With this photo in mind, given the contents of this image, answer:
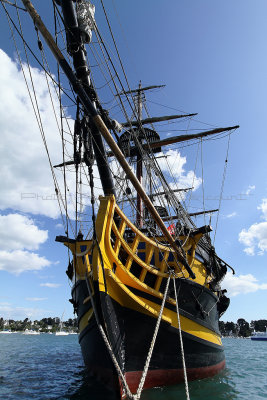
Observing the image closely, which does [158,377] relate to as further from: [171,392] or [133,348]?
[133,348]

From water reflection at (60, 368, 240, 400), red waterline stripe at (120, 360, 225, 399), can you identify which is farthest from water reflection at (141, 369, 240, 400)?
red waterline stripe at (120, 360, 225, 399)

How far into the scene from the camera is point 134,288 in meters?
6.84

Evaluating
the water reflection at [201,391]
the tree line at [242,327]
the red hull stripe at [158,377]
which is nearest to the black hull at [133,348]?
the red hull stripe at [158,377]

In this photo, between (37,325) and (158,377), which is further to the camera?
(37,325)

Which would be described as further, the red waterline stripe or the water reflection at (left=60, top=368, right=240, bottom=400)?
the water reflection at (left=60, top=368, right=240, bottom=400)

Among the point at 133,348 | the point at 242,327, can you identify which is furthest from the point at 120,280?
the point at 242,327

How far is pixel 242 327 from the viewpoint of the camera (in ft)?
392

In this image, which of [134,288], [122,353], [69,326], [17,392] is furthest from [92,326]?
[69,326]

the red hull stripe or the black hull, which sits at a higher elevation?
the black hull

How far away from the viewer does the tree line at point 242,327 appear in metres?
115

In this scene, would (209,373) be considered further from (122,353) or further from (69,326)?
(69,326)

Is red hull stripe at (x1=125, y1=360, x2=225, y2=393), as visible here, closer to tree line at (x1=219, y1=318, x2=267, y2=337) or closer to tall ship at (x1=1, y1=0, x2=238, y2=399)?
tall ship at (x1=1, y1=0, x2=238, y2=399)

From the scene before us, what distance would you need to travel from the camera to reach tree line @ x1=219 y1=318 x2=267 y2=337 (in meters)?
115

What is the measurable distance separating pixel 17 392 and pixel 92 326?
344 centimetres
